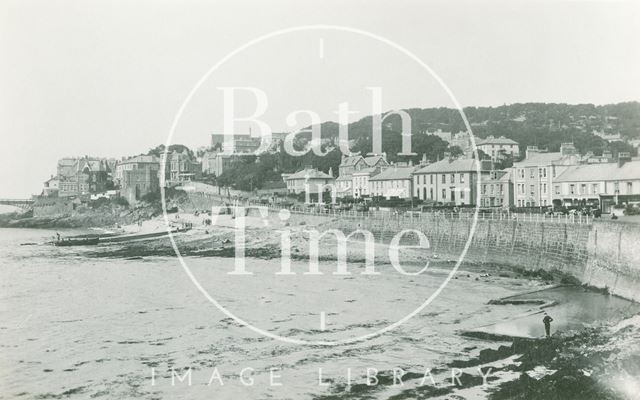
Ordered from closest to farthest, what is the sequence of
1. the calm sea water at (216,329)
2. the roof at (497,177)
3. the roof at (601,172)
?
the calm sea water at (216,329) < the roof at (601,172) < the roof at (497,177)

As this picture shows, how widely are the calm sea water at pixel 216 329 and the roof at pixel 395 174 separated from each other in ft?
104

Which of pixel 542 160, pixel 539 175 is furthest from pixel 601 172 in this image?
pixel 542 160

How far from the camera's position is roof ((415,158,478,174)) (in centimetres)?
5687

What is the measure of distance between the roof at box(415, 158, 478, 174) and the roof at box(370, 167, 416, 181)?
131 inches

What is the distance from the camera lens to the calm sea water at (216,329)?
15281mm

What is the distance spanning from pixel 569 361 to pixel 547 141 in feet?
328

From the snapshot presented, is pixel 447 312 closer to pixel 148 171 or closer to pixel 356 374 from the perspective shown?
pixel 356 374

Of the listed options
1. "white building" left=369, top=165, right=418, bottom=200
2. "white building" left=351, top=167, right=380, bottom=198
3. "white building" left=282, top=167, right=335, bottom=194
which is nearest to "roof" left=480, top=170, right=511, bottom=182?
"white building" left=369, top=165, right=418, bottom=200

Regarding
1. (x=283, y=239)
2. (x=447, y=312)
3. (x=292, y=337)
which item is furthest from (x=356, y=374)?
(x=283, y=239)

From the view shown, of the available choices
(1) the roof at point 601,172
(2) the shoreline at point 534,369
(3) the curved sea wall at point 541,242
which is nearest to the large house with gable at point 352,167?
(3) the curved sea wall at point 541,242

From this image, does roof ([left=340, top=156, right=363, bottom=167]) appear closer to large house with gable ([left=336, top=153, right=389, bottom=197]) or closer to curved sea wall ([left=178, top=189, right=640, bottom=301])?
large house with gable ([left=336, top=153, right=389, bottom=197])

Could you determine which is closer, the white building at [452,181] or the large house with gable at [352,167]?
the white building at [452,181]

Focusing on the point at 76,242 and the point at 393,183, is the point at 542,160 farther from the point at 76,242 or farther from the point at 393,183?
the point at 76,242

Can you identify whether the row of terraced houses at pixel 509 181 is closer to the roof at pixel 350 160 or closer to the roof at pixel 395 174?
the roof at pixel 395 174
